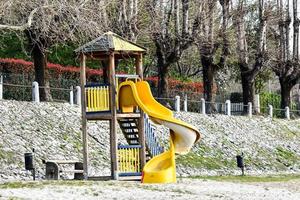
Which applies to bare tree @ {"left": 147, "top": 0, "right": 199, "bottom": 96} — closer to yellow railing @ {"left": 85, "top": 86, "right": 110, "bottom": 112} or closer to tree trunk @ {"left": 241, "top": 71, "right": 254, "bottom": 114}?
tree trunk @ {"left": 241, "top": 71, "right": 254, "bottom": 114}

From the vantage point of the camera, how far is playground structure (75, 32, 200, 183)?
25.5 m

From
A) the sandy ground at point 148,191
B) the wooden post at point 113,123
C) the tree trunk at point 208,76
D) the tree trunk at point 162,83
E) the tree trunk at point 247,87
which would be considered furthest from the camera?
the tree trunk at point 247,87

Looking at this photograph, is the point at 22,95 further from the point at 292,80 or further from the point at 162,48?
the point at 292,80

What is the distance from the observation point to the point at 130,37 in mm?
38188

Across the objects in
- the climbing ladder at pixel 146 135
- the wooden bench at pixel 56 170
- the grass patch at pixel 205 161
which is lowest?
the grass patch at pixel 205 161

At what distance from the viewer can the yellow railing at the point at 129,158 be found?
2623 cm

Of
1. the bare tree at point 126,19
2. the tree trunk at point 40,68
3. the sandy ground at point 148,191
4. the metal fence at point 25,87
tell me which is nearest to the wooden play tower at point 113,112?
the sandy ground at point 148,191

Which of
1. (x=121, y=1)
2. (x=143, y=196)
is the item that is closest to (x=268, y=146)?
(x=121, y=1)

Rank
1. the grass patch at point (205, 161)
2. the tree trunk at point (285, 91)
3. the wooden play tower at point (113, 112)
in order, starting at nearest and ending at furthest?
the wooden play tower at point (113, 112) < the grass patch at point (205, 161) < the tree trunk at point (285, 91)

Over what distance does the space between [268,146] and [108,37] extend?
55.1 feet

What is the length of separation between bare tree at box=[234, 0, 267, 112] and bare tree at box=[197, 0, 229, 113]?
203cm

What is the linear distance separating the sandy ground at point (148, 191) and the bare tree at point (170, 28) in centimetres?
1669

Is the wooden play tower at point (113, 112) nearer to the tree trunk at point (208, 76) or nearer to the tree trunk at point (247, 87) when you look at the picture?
the tree trunk at point (208, 76)

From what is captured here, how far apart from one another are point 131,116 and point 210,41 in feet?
63.1
